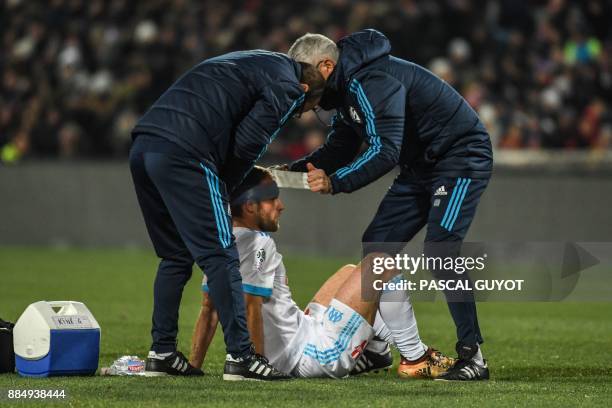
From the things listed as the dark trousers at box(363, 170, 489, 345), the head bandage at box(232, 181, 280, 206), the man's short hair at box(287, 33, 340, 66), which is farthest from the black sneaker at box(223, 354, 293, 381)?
the man's short hair at box(287, 33, 340, 66)

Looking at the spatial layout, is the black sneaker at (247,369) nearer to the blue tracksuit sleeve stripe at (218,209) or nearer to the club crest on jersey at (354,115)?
the blue tracksuit sleeve stripe at (218,209)

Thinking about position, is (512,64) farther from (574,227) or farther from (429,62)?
(574,227)

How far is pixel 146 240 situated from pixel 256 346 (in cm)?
1235

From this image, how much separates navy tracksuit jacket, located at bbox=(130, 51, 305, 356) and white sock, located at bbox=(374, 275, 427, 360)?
103cm

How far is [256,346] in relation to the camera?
23.0ft

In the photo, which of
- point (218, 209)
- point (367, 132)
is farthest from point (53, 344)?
point (367, 132)

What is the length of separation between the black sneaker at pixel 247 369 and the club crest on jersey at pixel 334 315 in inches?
20.6

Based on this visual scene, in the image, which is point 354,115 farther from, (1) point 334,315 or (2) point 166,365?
(2) point 166,365

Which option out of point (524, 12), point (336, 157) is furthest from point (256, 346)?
point (524, 12)

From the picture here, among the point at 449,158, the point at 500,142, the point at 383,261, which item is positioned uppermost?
the point at 449,158

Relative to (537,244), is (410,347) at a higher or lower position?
higher

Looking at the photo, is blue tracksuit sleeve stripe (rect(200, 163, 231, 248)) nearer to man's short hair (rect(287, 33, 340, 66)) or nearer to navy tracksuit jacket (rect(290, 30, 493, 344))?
navy tracksuit jacket (rect(290, 30, 493, 344))

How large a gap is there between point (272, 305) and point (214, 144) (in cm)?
107

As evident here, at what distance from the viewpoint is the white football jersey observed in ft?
23.1
